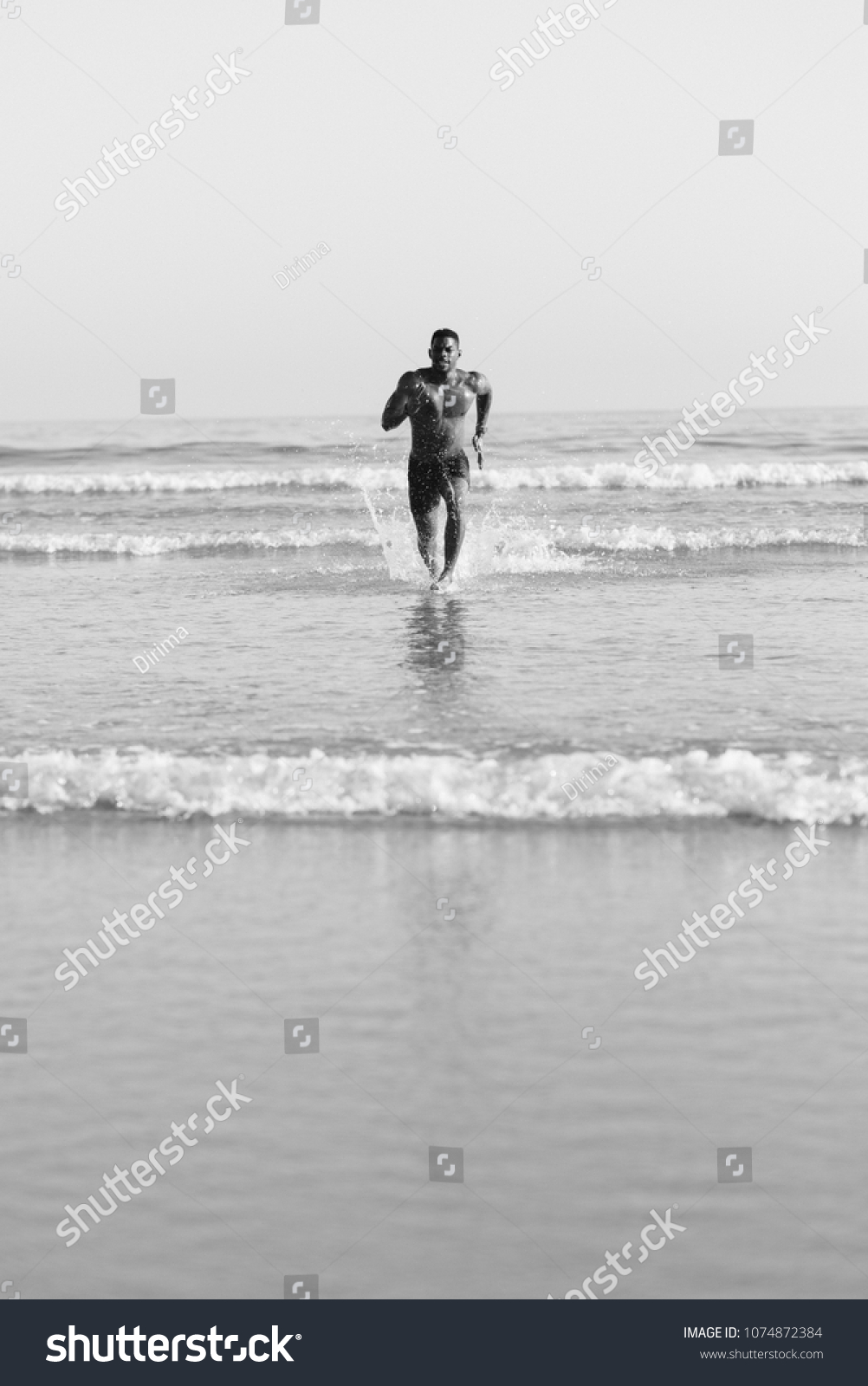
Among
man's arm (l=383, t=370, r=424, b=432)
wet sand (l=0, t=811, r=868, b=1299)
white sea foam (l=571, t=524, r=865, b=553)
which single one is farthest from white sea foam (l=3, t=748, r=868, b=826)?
white sea foam (l=571, t=524, r=865, b=553)

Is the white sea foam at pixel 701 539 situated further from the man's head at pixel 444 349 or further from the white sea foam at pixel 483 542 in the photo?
the man's head at pixel 444 349

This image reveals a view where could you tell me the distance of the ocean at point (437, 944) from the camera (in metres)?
3.32

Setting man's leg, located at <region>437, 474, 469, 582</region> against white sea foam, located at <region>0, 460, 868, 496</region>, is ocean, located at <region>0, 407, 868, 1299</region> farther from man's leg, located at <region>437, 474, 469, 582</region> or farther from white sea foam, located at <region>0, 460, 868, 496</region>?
white sea foam, located at <region>0, 460, 868, 496</region>

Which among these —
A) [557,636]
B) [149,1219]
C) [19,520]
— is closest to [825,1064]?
[149,1219]

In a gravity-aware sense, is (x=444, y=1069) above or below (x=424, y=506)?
below

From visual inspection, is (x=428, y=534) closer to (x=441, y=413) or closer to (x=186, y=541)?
(x=441, y=413)

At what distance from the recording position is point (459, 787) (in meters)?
6.52

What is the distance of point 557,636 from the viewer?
34.1 ft

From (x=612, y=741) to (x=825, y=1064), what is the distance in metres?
3.20

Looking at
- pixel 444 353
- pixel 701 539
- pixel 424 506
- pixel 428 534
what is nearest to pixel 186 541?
pixel 701 539

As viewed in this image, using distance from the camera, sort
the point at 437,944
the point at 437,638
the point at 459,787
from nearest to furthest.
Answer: the point at 437,944
the point at 459,787
the point at 437,638

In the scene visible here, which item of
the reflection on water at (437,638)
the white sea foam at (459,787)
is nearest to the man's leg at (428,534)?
the reflection on water at (437,638)

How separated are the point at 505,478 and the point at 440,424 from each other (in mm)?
11334

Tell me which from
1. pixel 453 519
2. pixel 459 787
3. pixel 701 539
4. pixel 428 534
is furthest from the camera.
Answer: pixel 701 539
